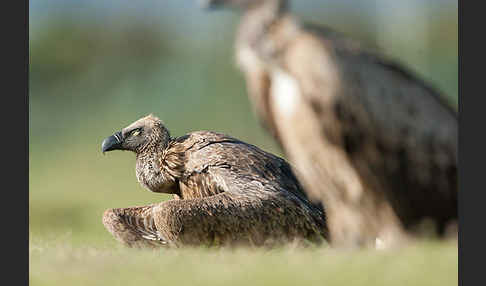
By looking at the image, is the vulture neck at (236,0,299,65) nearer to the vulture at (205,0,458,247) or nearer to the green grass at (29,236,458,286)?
the vulture at (205,0,458,247)

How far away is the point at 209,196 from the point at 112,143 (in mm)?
1313

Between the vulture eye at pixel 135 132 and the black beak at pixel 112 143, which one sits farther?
the vulture eye at pixel 135 132

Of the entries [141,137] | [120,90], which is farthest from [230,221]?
[120,90]

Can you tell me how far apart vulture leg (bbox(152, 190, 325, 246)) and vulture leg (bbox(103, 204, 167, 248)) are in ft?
0.94

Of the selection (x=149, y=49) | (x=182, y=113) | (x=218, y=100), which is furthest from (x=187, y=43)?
(x=182, y=113)

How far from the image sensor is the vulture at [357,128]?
7695 mm

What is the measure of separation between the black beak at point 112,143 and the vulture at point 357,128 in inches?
81.4

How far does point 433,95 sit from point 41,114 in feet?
31.2

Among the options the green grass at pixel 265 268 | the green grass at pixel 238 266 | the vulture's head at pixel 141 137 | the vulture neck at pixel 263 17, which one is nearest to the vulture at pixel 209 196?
the vulture's head at pixel 141 137

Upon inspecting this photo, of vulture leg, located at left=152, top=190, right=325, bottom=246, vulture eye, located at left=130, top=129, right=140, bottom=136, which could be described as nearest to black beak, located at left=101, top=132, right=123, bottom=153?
vulture eye, located at left=130, top=129, right=140, bottom=136

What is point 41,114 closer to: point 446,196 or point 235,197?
point 235,197

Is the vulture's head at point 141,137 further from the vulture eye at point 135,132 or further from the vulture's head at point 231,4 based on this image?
the vulture's head at point 231,4

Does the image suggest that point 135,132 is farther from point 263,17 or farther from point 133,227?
point 263,17

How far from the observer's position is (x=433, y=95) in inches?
315
